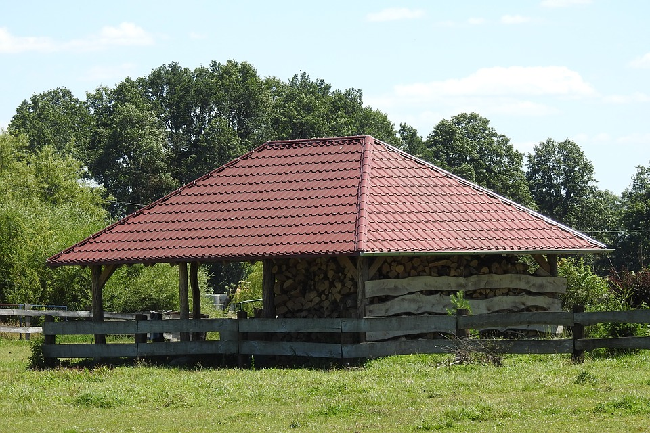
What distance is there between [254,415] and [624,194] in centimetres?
7995

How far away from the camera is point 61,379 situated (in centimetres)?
1656

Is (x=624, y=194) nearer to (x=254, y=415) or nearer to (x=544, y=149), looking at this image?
(x=544, y=149)

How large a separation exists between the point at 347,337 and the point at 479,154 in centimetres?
5473

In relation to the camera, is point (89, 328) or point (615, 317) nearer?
point (615, 317)

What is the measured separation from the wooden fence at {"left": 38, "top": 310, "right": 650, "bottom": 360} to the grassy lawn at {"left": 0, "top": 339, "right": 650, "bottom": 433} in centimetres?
30

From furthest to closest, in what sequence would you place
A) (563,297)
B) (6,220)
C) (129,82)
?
(129,82) → (6,220) → (563,297)

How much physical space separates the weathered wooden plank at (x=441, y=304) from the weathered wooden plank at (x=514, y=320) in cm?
291

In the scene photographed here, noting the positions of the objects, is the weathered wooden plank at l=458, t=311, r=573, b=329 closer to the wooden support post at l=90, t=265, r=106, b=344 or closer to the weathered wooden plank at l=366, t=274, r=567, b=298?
the weathered wooden plank at l=366, t=274, r=567, b=298

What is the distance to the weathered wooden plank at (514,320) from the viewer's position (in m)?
15.9

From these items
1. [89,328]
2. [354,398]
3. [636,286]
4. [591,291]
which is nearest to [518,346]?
[354,398]

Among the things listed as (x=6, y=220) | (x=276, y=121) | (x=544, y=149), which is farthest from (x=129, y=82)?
(x=6, y=220)

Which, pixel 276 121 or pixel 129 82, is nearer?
pixel 276 121

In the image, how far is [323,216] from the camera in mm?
19422

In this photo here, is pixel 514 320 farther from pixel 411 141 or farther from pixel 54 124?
pixel 54 124
